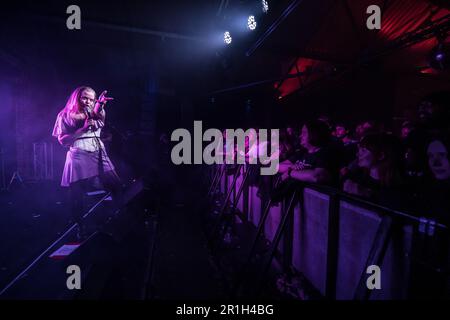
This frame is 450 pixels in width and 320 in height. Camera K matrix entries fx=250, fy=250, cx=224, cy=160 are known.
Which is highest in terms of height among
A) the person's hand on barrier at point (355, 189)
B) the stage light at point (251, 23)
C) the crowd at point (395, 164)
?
the stage light at point (251, 23)

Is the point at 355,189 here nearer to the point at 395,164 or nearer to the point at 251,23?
the point at 395,164

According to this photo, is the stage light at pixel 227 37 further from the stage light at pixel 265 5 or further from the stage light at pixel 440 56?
the stage light at pixel 440 56

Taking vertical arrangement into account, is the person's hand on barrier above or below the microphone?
below

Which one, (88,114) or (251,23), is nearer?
(88,114)

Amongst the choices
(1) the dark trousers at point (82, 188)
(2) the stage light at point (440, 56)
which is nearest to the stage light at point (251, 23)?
(1) the dark trousers at point (82, 188)

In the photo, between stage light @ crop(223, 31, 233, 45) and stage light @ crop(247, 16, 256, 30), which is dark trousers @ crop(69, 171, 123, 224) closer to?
stage light @ crop(247, 16, 256, 30)

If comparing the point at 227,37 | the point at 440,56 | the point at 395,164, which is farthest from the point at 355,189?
the point at 440,56

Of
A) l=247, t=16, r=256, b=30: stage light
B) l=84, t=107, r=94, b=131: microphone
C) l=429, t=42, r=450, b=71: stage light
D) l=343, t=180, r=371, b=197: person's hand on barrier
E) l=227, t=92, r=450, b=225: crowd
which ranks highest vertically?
l=247, t=16, r=256, b=30: stage light

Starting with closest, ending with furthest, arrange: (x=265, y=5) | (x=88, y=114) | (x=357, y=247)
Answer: (x=357, y=247)
(x=88, y=114)
(x=265, y=5)

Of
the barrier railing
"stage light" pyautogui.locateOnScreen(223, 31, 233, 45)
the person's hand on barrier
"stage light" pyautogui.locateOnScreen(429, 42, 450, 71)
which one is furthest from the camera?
"stage light" pyautogui.locateOnScreen(223, 31, 233, 45)

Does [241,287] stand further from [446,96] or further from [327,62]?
[327,62]

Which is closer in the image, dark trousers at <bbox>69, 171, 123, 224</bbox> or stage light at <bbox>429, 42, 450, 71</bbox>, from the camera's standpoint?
dark trousers at <bbox>69, 171, 123, 224</bbox>

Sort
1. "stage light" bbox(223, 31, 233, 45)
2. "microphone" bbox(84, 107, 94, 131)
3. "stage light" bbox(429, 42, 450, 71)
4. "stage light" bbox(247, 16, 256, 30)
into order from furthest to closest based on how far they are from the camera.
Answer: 1. "stage light" bbox(223, 31, 233, 45)
2. "stage light" bbox(429, 42, 450, 71)
3. "stage light" bbox(247, 16, 256, 30)
4. "microphone" bbox(84, 107, 94, 131)

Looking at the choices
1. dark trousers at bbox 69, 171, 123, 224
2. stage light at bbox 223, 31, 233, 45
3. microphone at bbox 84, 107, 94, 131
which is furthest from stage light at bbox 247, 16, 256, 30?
dark trousers at bbox 69, 171, 123, 224
